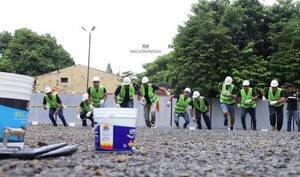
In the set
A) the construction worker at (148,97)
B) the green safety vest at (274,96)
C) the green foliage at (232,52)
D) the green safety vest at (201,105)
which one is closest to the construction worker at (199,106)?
the green safety vest at (201,105)

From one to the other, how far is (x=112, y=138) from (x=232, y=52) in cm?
2362

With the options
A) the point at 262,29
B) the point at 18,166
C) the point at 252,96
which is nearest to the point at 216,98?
the point at 262,29

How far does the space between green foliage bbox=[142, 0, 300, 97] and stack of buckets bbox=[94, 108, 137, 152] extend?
2178 cm

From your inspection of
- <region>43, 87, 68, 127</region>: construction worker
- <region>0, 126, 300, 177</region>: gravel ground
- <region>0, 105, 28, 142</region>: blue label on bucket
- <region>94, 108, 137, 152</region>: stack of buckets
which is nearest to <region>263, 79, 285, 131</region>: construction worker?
<region>43, 87, 68, 127</region>: construction worker

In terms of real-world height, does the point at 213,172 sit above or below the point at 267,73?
below

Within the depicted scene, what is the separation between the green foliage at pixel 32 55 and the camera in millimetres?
62531

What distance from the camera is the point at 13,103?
5.86 meters

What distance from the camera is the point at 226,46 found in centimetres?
2934

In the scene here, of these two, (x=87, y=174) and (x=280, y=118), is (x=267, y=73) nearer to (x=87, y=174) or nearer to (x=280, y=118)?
(x=280, y=118)

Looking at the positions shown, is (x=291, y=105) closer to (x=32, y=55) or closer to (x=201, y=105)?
(x=201, y=105)

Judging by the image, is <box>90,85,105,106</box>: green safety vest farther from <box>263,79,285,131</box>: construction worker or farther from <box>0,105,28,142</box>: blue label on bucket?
<box>0,105,28,142</box>: blue label on bucket

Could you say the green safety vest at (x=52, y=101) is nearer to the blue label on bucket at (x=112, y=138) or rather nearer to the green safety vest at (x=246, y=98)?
the green safety vest at (x=246, y=98)

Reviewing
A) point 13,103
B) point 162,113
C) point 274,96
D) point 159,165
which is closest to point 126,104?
point 274,96

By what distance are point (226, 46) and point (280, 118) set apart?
13378 millimetres
